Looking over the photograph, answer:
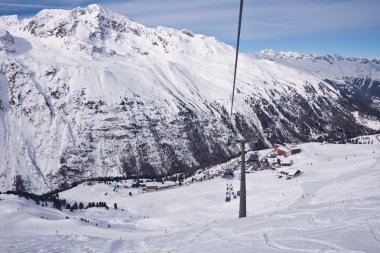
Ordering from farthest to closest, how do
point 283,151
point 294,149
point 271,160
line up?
1. point 294,149
2. point 283,151
3. point 271,160

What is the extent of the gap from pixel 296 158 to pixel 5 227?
7960 cm

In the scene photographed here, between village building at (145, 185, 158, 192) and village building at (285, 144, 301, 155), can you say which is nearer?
Result: village building at (145, 185, 158, 192)

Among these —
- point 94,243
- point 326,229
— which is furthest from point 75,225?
point 326,229

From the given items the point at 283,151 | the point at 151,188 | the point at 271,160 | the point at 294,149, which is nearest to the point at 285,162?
the point at 271,160

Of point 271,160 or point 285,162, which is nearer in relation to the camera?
point 285,162

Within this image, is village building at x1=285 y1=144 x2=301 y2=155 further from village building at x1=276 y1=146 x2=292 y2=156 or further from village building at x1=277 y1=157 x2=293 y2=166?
village building at x1=277 y1=157 x2=293 y2=166

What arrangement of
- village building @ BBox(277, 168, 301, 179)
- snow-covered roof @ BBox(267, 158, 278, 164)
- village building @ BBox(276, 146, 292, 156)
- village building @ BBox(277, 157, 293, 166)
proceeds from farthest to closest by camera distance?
village building @ BBox(276, 146, 292, 156) → snow-covered roof @ BBox(267, 158, 278, 164) → village building @ BBox(277, 157, 293, 166) → village building @ BBox(277, 168, 301, 179)

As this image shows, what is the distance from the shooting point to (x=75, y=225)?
45.0m

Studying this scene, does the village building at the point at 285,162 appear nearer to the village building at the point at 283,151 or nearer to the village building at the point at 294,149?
the village building at the point at 283,151

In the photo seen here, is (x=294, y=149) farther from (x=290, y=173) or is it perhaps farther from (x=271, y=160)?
(x=290, y=173)

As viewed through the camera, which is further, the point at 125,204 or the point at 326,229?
the point at 125,204

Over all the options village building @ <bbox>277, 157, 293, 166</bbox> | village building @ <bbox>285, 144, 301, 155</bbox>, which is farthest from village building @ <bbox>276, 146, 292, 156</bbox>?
village building @ <bbox>277, 157, 293, 166</bbox>

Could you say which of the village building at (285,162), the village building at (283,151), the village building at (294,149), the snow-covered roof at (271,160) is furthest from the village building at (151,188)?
the village building at (294,149)

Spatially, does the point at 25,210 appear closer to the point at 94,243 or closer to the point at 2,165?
the point at 94,243
